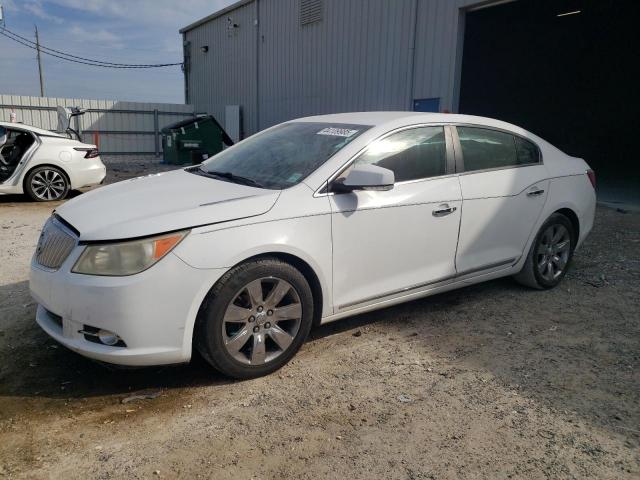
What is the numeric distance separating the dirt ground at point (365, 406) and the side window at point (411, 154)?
117cm

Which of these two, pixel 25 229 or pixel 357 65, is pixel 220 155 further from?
pixel 357 65

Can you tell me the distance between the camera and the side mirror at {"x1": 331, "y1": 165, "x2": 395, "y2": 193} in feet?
10.4

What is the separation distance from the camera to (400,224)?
3504 mm

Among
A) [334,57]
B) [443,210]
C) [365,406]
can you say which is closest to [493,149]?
[443,210]

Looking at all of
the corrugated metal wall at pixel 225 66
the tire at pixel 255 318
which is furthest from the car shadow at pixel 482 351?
the corrugated metal wall at pixel 225 66

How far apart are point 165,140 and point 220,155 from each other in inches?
534

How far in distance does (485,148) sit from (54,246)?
3.19 metres

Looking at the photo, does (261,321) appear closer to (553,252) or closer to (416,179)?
(416,179)

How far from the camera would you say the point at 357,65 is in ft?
41.2

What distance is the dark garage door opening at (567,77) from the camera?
15656mm

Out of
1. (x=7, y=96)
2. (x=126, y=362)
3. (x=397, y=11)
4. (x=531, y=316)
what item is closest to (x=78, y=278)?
(x=126, y=362)

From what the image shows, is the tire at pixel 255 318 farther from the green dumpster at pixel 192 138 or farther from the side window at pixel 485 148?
the green dumpster at pixel 192 138

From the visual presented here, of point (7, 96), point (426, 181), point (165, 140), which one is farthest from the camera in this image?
point (7, 96)

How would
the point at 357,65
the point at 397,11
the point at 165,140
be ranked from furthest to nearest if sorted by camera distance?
the point at 165,140, the point at 357,65, the point at 397,11
